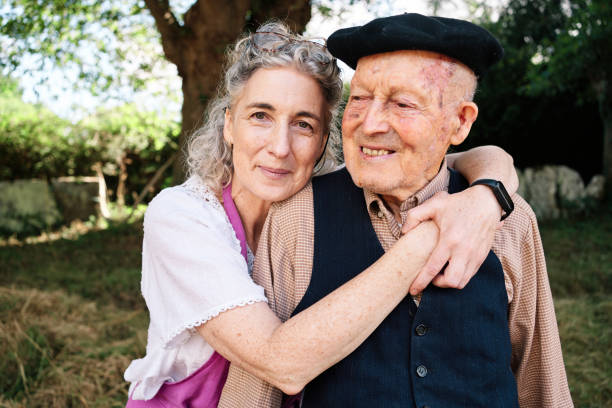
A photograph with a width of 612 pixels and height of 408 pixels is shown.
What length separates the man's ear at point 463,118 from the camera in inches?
69.0

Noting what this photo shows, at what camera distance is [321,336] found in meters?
1.46

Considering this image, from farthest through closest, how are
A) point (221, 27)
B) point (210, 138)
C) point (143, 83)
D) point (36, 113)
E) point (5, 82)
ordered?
point (36, 113) < point (143, 83) < point (5, 82) < point (221, 27) < point (210, 138)

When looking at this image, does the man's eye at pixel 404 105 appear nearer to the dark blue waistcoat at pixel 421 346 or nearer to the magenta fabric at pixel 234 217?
the dark blue waistcoat at pixel 421 346

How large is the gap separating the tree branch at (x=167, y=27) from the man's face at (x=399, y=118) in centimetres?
412

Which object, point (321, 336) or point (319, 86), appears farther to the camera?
point (319, 86)

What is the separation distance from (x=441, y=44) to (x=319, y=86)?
1.71 feet

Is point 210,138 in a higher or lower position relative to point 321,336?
higher

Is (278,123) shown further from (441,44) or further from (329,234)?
(441,44)

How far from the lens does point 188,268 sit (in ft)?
5.34

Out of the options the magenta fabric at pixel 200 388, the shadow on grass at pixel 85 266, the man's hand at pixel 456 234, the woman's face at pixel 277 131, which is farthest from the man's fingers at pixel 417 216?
the shadow on grass at pixel 85 266

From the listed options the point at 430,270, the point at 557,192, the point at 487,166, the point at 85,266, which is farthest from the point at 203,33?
the point at 557,192

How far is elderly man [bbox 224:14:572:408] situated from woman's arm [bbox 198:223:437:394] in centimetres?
13

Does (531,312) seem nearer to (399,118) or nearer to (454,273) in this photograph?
(454,273)

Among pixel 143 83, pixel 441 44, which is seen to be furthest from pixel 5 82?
pixel 441 44
